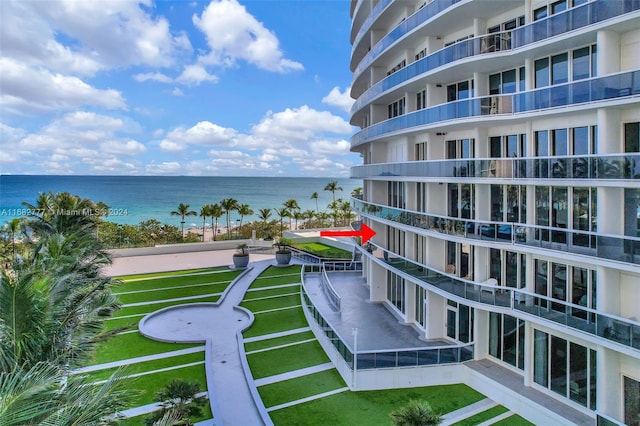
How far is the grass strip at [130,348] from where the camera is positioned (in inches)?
755

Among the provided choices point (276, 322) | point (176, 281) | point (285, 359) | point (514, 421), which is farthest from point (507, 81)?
point (176, 281)

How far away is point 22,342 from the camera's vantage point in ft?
29.4

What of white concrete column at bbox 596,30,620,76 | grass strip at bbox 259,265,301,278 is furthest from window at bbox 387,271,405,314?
white concrete column at bbox 596,30,620,76

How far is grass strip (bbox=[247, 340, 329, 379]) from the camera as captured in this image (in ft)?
57.7

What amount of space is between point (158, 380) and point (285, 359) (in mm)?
5403

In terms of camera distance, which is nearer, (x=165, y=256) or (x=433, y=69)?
(x=433, y=69)

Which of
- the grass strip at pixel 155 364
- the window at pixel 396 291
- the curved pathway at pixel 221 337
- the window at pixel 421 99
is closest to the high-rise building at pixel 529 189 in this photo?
the window at pixel 421 99

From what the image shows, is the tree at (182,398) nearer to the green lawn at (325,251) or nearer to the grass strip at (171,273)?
the grass strip at (171,273)

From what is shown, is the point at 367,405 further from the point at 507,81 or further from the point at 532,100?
the point at 507,81

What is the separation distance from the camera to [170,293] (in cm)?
2967

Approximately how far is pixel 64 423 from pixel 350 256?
34303 mm

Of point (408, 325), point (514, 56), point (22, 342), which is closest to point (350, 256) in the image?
point (408, 325)

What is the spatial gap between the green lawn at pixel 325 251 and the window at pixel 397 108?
16993mm

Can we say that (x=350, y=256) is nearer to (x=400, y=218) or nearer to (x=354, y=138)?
(x=354, y=138)
